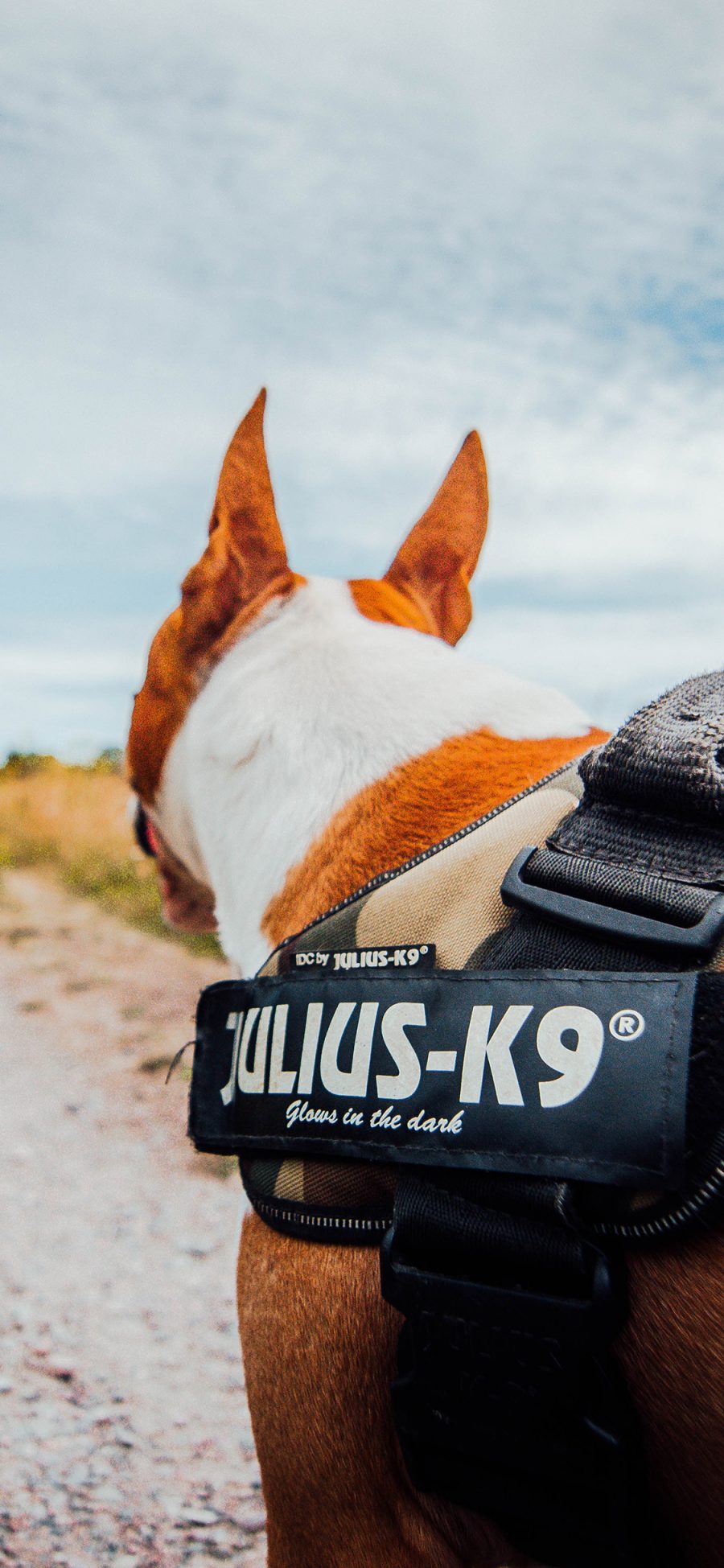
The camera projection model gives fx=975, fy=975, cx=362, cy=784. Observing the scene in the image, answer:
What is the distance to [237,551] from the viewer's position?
6.66ft

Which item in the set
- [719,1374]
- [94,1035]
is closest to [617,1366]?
[719,1374]

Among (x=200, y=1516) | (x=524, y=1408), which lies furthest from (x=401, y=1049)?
(x=200, y=1516)

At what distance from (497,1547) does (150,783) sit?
1.61m

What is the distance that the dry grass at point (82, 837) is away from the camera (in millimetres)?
Answer: 8430

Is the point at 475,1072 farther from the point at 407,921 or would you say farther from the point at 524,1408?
the point at 524,1408

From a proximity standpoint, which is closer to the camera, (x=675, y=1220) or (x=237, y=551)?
(x=675, y=1220)

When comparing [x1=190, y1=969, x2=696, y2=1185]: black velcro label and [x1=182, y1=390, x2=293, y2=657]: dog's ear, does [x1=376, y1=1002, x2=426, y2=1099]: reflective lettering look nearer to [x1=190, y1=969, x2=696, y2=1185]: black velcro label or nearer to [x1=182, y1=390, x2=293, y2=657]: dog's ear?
[x1=190, y1=969, x2=696, y2=1185]: black velcro label

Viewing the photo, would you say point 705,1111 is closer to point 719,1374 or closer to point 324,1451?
point 719,1374

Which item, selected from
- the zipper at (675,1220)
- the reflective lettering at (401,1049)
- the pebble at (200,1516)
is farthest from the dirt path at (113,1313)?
the zipper at (675,1220)

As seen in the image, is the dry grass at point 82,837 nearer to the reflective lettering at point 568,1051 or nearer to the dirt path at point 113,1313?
the dirt path at point 113,1313

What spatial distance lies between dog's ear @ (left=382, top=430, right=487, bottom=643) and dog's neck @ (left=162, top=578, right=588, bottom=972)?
0.25 metres

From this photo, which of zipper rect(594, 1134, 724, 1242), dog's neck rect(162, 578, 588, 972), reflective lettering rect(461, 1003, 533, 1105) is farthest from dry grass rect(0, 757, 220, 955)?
zipper rect(594, 1134, 724, 1242)

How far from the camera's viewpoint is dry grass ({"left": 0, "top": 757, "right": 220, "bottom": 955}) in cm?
843

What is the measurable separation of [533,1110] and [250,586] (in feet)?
4.62
